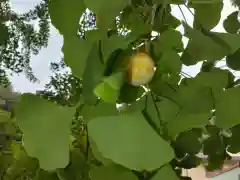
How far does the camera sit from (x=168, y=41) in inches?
11.9

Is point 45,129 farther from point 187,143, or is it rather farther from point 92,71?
point 187,143

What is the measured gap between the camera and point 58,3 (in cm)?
29

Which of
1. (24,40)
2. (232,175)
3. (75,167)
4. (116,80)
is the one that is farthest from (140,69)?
(232,175)

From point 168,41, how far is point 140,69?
0.06m

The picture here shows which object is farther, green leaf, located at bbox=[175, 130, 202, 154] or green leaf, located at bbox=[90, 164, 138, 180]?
green leaf, located at bbox=[175, 130, 202, 154]

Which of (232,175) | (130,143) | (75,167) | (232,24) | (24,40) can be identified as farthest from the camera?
(232,175)

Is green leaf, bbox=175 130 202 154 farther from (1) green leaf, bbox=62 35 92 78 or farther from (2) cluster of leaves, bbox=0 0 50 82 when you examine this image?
(2) cluster of leaves, bbox=0 0 50 82

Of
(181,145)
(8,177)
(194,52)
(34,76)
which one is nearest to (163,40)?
(194,52)

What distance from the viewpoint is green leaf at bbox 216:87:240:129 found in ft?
0.97

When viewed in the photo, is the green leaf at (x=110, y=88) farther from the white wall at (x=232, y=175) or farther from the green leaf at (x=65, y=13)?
the white wall at (x=232, y=175)

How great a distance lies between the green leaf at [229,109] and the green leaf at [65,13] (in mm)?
113

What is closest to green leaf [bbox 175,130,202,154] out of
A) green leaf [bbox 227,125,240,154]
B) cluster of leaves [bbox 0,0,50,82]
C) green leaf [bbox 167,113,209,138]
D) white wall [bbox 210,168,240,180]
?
green leaf [bbox 227,125,240,154]

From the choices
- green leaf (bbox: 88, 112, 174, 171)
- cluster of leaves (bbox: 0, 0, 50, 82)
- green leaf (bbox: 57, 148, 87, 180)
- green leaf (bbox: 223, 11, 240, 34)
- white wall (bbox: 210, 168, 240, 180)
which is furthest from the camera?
white wall (bbox: 210, 168, 240, 180)

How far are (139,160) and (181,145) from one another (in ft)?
0.64
